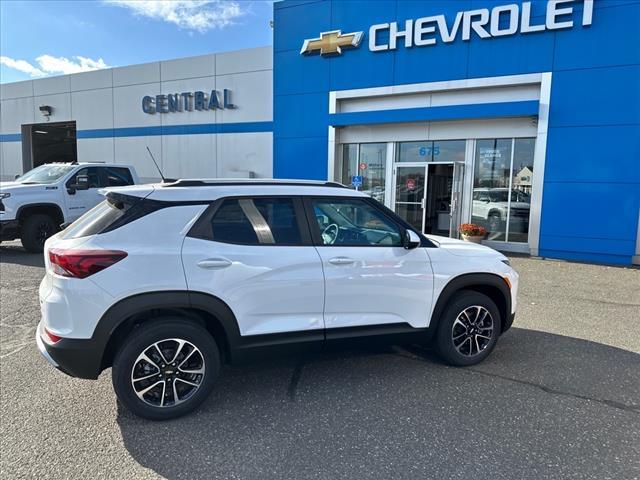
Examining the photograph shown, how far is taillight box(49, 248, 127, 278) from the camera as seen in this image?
121 inches

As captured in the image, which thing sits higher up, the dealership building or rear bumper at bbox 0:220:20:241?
the dealership building

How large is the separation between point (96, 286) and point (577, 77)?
432 inches

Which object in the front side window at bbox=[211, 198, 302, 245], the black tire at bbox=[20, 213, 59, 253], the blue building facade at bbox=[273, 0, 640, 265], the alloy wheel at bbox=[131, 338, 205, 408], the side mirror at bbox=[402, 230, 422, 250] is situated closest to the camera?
the alloy wheel at bbox=[131, 338, 205, 408]

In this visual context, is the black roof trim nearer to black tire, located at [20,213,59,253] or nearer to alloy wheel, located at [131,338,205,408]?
alloy wheel, located at [131,338,205,408]

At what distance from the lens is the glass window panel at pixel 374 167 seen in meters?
13.2

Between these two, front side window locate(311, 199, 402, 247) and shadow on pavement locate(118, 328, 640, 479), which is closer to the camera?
shadow on pavement locate(118, 328, 640, 479)

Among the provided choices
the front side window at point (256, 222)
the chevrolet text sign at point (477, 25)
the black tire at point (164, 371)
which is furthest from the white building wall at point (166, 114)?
the black tire at point (164, 371)

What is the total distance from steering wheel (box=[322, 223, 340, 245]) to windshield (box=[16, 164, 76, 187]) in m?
8.64

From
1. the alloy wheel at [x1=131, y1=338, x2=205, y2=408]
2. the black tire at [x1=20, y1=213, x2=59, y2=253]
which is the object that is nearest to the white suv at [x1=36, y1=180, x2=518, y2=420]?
the alloy wheel at [x1=131, y1=338, x2=205, y2=408]

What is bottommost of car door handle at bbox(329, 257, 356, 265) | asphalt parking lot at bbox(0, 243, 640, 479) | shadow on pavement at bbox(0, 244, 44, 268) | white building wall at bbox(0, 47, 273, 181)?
asphalt parking lot at bbox(0, 243, 640, 479)

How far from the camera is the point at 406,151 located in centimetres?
1280

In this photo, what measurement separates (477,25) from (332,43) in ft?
12.8

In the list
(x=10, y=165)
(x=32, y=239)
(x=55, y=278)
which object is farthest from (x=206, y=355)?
(x=10, y=165)

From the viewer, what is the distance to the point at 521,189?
1141 centimetres
